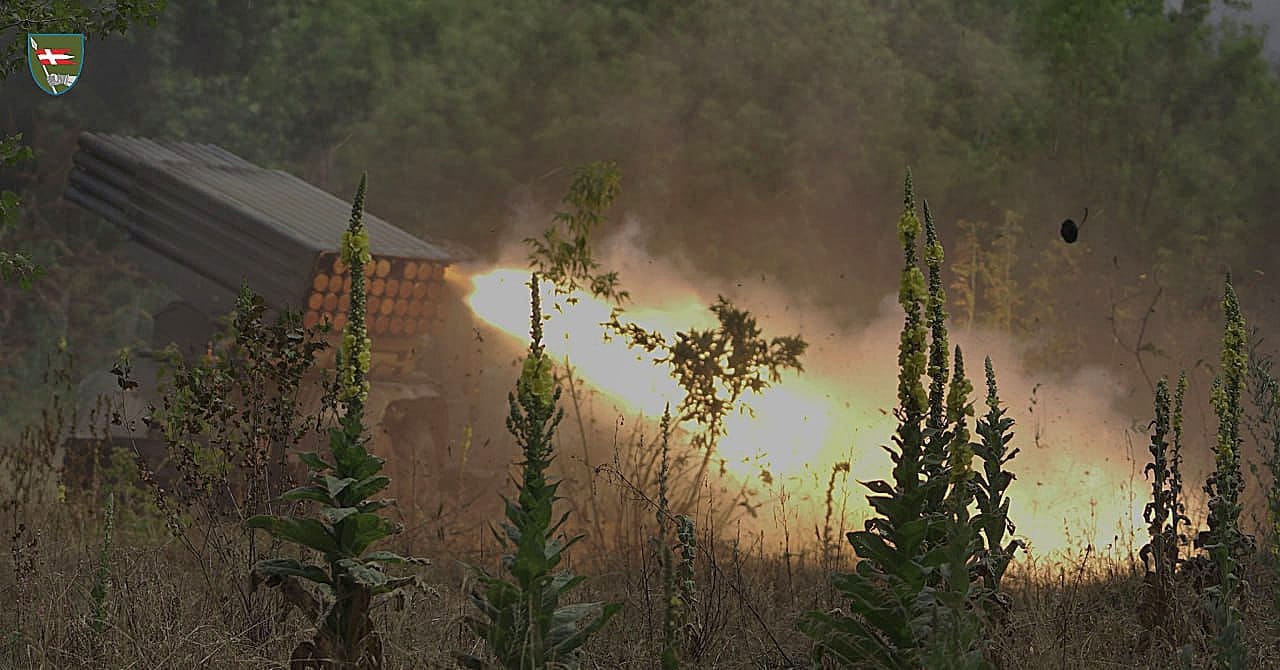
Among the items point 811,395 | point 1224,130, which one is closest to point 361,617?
point 811,395

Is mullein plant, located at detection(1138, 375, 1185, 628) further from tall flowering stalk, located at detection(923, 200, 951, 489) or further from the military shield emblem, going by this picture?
the military shield emblem

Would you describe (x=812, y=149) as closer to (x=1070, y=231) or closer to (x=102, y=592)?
(x=1070, y=231)

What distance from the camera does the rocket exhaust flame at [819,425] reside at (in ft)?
36.6

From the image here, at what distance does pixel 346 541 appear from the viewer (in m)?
4.82

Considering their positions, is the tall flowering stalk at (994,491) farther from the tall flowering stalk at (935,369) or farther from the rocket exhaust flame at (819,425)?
the rocket exhaust flame at (819,425)

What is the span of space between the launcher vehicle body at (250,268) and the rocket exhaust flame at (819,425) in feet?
4.23

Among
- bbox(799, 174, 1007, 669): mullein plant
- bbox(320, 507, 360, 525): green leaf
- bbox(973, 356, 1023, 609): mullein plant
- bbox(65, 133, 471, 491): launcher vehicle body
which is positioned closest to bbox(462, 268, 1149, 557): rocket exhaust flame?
bbox(65, 133, 471, 491): launcher vehicle body

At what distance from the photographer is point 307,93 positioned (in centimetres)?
1986

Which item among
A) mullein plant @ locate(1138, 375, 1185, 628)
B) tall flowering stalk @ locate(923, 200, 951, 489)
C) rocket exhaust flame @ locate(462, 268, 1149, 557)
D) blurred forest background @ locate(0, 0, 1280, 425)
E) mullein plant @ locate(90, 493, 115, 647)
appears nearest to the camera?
tall flowering stalk @ locate(923, 200, 951, 489)

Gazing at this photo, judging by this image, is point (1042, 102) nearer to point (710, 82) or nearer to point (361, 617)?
point (710, 82)

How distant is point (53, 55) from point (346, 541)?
4.19 metres

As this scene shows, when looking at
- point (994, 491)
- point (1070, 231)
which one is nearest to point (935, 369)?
point (994, 491)

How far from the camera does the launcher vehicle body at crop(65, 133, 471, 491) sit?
427 inches

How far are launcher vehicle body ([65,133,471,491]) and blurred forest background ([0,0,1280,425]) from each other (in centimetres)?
458
